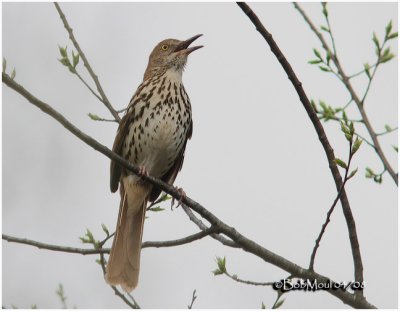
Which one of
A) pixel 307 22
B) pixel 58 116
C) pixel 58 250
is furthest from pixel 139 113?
pixel 307 22

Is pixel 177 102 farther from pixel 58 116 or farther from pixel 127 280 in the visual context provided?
pixel 58 116

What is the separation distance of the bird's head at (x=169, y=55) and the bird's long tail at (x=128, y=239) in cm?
118

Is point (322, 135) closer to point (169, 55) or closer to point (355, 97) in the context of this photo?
point (355, 97)

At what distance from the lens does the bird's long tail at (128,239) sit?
493 cm

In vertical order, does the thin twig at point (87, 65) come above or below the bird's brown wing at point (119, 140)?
above

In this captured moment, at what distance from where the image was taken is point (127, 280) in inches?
194

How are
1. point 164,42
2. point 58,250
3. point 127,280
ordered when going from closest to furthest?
point 58,250
point 127,280
point 164,42

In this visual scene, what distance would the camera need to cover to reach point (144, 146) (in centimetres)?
527

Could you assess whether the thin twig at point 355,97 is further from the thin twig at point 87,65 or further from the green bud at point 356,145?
the thin twig at point 87,65

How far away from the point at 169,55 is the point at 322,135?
2841mm

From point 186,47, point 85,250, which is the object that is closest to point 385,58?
point 85,250

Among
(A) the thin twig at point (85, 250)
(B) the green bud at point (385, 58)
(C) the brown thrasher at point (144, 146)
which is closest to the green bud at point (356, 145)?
(B) the green bud at point (385, 58)

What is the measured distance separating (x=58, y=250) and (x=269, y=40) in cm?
173

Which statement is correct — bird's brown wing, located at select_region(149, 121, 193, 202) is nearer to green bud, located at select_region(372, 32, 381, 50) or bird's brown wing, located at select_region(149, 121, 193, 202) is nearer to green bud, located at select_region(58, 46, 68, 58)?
green bud, located at select_region(58, 46, 68, 58)
